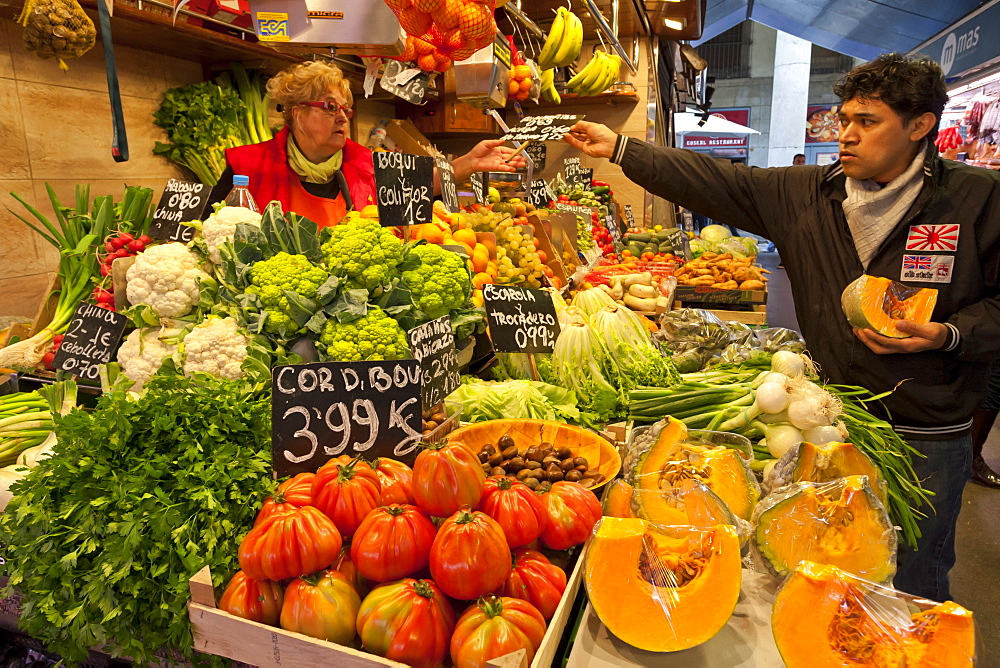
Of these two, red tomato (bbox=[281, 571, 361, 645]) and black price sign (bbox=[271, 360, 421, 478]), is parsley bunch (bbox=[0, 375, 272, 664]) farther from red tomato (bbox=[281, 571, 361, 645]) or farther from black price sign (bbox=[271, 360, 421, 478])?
red tomato (bbox=[281, 571, 361, 645])

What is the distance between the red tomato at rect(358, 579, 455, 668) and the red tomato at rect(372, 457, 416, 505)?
0.20m

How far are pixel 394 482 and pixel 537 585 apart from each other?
33 cm

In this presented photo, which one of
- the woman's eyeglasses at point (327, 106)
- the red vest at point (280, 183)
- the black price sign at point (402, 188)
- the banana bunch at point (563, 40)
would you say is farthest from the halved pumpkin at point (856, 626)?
the banana bunch at point (563, 40)

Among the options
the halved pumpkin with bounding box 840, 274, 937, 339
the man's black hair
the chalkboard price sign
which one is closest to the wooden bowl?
the halved pumpkin with bounding box 840, 274, 937, 339

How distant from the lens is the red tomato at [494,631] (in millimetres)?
883

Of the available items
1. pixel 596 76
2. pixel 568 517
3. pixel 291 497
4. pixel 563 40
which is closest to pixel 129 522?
pixel 291 497

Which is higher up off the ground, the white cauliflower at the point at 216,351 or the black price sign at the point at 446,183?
the black price sign at the point at 446,183

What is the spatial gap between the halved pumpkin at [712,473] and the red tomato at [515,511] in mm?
325

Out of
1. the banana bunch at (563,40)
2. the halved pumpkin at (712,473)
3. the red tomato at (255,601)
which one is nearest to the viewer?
the red tomato at (255,601)

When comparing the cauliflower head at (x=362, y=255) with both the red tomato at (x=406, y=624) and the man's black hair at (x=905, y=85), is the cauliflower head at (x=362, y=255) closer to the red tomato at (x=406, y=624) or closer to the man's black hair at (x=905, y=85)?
the red tomato at (x=406, y=624)

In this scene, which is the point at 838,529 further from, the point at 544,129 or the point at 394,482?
the point at 544,129

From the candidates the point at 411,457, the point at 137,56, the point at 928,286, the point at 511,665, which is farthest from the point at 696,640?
the point at 137,56

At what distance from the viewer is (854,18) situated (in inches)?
499

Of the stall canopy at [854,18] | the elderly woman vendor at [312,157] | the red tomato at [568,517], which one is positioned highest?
the stall canopy at [854,18]
